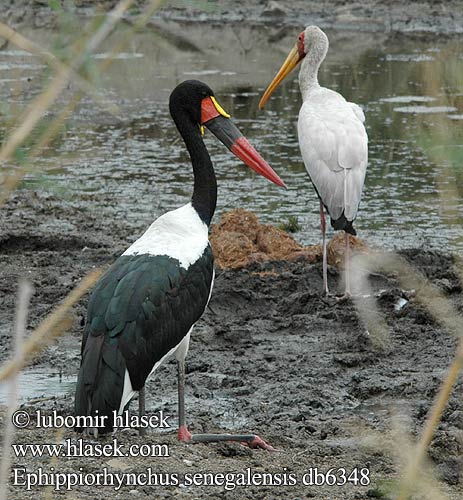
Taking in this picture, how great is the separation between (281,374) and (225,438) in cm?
102

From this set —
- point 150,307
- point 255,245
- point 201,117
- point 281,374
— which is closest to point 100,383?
point 150,307

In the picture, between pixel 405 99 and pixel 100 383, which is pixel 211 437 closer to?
pixel 100 383

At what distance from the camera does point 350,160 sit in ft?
20.2

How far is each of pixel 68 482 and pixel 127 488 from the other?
0.18m

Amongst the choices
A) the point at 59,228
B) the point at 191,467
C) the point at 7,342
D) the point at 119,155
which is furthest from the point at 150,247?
the point at 119,155

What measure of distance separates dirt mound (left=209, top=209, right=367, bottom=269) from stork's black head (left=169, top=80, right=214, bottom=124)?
6.29 feet

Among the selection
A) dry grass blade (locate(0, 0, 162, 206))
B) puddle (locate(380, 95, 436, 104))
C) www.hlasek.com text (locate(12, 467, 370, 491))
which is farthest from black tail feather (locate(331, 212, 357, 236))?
puddle (locate(380, 95, 436, 104))

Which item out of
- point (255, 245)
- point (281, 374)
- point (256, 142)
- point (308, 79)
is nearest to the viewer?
point (281, 374)

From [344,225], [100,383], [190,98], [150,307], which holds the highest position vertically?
[190,98]

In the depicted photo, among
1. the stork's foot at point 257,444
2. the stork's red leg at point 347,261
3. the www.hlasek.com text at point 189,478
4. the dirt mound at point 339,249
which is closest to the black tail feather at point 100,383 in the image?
the www.hlasek.com text at point 189,478

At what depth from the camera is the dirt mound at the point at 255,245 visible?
6328 mm

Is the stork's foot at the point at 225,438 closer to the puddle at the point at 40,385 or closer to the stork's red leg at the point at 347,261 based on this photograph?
the puddle at the point at 40,385

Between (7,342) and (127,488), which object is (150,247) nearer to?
(127,488)

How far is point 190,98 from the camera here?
4391mm
